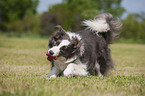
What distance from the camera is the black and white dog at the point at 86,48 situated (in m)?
3.97

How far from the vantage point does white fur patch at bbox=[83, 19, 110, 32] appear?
5.12 metres

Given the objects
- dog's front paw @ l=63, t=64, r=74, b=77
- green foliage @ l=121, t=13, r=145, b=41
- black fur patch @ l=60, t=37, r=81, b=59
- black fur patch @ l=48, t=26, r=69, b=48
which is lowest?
dog's front paw @ l=63, t=64, r=74, b=77

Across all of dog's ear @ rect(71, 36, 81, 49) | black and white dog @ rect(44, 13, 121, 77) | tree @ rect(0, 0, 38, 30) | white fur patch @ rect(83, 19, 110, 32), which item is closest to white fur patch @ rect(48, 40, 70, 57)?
black and white dog @ rect(44, 13, 121, 77)

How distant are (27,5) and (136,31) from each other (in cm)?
3349

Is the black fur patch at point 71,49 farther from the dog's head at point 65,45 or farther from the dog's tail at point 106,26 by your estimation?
the dog's tail at point 106,26

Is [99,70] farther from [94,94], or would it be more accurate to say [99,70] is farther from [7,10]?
[7,10]

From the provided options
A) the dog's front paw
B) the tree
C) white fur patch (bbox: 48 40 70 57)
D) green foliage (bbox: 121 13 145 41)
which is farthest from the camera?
the tree

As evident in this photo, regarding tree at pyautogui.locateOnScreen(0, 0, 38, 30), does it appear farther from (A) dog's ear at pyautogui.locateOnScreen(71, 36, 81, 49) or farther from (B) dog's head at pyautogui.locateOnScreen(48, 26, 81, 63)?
(A) dog's ear at pyautogui.locateOnScreen(71, 36, 81, 49)

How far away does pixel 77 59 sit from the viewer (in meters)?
4.16

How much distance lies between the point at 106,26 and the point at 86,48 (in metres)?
1.26

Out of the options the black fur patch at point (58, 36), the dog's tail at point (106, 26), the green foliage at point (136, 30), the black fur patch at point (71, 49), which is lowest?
the black fur patch at point (71, 49)

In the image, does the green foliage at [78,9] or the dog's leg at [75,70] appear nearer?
the dog's leg at [75,70]

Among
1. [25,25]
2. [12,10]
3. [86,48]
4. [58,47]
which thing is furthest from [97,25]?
[12,10]

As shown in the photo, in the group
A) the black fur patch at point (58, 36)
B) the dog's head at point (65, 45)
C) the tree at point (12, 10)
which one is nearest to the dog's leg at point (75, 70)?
the dog's head at point (65, 45)
